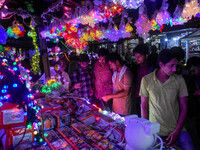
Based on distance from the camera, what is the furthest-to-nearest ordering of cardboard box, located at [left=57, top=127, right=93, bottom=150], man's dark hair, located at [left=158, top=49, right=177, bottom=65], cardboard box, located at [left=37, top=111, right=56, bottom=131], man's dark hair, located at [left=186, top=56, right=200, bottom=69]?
1. man's dark hair, located at [left=186, top=56, right=200, bottom=69]
2. cardboard box, located at [left=37, top=111, right=56, bottom=131]
3. man's dark hair, located at [left=158, top=49, right=177, bottom=65]
4. cardboard box, located at [left=57, top=127, right=93, bottom=150]

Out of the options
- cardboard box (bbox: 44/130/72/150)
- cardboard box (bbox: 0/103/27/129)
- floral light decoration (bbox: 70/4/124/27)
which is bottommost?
cardboard box (bbox: 44/130/72/150)

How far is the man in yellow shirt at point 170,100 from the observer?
1.62 m

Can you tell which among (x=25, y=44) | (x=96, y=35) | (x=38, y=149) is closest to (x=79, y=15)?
(x=96, y=35)

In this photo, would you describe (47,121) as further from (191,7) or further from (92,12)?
(191,7)

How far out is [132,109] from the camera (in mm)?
2545

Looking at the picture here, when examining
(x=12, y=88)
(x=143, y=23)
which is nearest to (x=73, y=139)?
(x=12, y=88)

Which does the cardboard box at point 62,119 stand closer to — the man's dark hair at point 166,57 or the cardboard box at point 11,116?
the cardboard box at point 11,116

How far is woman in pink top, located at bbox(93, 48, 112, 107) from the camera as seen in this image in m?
2.99

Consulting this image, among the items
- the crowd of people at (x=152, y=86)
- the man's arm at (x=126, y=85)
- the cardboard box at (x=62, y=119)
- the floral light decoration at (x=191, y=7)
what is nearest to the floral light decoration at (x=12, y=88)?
the cardboard box at (x=62, y=119)

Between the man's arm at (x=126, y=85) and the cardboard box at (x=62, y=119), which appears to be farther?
the man's arm at (x=126, y=85)

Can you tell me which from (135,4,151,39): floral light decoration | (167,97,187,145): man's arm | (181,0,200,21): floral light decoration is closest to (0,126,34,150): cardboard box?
(167,97,187,145): man's arm

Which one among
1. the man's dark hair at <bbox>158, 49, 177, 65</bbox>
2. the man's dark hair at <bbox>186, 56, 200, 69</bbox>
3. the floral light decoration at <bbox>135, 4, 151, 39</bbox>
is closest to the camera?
the man's dark hair at <bbox>158, 49, 177, 65</bbox>

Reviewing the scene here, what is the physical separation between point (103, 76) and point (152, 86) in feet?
4.62

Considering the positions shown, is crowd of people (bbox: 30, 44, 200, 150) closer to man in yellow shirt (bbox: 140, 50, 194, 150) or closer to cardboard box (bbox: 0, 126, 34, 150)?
man in yellow shirt (bbox: 140, 50, 194, 150)
